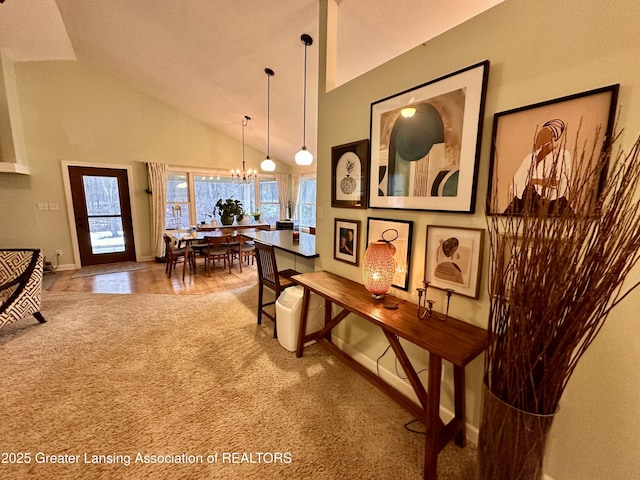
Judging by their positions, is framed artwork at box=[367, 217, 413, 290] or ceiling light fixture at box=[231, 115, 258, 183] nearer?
framed artwork at box=[367, 217, 413, 290]

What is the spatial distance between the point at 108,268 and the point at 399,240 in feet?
18.7

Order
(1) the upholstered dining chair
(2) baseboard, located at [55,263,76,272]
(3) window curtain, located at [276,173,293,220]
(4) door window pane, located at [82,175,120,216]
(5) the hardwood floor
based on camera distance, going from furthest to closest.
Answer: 1. (3) window curtain, located at [276,173,293,220]
2. (4) door window pane, located at [82,175,120,216]
3. (2) baseboard, located at [55,263,76,272]
4. (5) the hardwood floor
5. (1) the upholstered dining chair

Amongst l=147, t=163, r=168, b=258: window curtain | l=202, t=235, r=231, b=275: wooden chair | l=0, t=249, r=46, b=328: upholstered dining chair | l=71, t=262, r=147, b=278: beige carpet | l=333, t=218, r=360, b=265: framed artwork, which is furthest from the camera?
l=147, t=163, r=168, b=258: window curtain

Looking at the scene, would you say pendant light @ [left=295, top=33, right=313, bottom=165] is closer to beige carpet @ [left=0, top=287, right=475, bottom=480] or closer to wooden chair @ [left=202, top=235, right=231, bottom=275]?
beige carpet @ [left=0, top=287, right=475, bottom=480]

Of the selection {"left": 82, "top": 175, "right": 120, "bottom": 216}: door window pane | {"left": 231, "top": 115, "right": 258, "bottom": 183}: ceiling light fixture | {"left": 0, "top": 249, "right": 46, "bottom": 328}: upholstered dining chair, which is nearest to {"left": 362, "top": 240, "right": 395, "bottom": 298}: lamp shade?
{"left": 0, "top": 249, "right": 46, "bottom": 328}: upholstered dining chair

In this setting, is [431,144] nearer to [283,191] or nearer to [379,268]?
[379,268]

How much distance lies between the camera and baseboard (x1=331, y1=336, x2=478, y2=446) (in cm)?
149

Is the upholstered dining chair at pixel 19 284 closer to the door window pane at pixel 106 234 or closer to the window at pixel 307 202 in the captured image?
the door window pane at pixel 106 234

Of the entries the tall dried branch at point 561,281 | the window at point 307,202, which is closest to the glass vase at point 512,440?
the tall dried branch at point 561,281

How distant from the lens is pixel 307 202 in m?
7.02

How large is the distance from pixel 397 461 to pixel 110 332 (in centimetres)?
292

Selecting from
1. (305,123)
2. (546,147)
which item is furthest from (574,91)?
(305,123)

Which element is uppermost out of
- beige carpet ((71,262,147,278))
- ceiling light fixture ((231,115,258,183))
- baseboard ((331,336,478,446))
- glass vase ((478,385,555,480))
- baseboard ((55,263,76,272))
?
ceiling light fixture ((231,115,258,183))

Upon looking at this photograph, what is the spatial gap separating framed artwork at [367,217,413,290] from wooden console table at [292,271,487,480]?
5.8 inches
